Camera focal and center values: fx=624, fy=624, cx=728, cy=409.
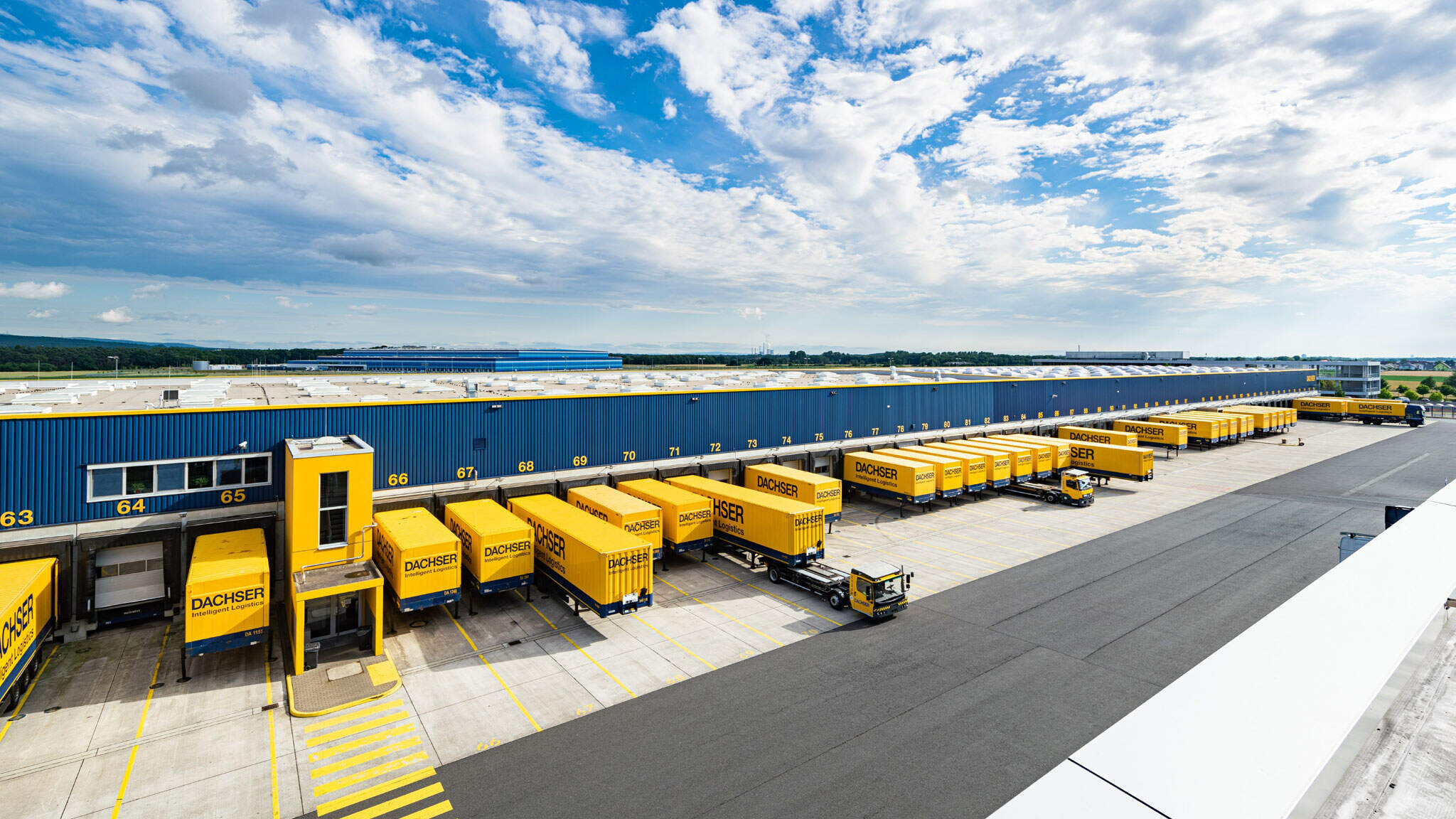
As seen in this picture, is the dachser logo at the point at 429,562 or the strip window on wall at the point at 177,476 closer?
the dachser logo at the point at 429,562

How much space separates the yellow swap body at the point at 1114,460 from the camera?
4619cm

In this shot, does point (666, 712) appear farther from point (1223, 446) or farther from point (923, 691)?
point (1223, 446)

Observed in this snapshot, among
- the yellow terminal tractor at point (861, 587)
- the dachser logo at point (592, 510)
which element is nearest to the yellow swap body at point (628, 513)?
the dachser logo at point (592, 510)

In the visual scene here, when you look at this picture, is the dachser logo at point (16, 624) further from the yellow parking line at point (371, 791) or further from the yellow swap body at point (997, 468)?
the yellow swap body at point (997, 468)

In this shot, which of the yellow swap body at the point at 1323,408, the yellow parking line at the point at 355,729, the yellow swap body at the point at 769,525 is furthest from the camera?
the yellow swap body at the point at 1323,408

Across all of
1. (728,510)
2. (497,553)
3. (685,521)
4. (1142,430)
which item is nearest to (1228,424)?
(1142,430)

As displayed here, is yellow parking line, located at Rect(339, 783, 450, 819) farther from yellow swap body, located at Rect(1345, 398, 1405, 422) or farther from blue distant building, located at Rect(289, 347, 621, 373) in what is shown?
yellow swap body, located at Rect(1345, 398, 1405, 422)

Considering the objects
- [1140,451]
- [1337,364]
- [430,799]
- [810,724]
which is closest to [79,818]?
[430,799]

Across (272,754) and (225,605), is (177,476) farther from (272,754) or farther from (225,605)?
(272,754)

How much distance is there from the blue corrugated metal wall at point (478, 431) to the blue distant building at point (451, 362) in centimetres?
4329

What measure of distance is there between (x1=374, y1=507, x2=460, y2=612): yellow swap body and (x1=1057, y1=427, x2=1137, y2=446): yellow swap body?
5312 centimetres

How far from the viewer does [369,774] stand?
14.6 m

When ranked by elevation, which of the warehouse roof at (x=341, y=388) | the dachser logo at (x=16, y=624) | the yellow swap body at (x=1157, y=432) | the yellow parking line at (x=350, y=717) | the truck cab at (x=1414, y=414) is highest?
the warehouse roof at (x=341, y=388)

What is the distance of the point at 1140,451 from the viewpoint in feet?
152
